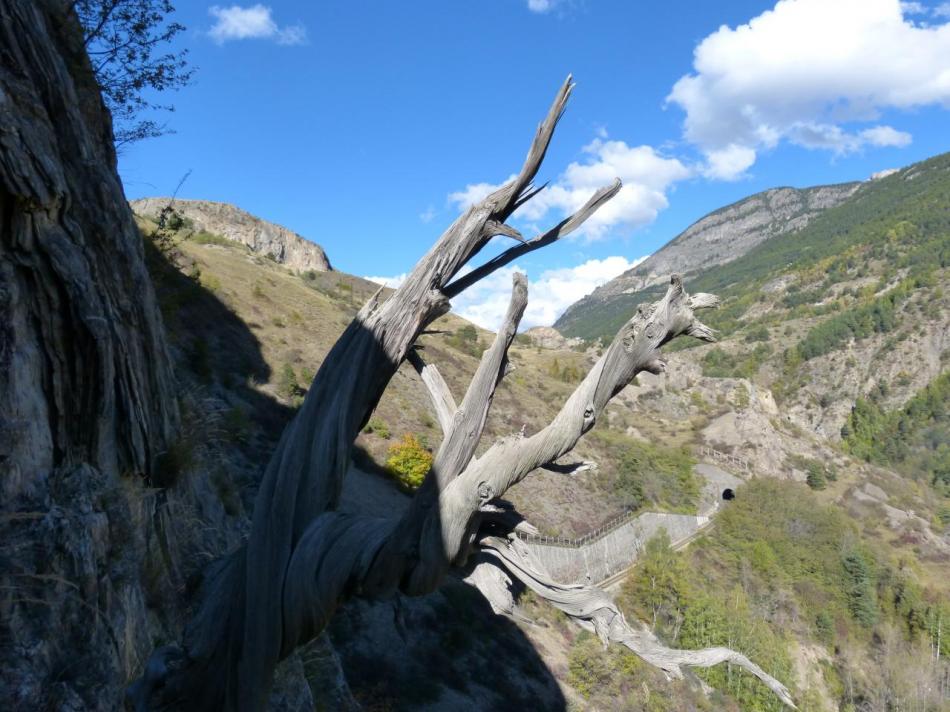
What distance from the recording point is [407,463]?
22.6 m

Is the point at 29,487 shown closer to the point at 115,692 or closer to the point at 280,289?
the point at 115,692

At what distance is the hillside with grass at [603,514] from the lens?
574 inches

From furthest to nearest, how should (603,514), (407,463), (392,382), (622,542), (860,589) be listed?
(860,589) < (603,514) < (392,382) < (622,542) < (407,463)

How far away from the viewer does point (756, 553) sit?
35.8 m

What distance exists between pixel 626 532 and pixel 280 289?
1038 inches

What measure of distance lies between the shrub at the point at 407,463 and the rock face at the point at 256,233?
168 feet

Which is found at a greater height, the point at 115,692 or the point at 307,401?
the point at 307,401

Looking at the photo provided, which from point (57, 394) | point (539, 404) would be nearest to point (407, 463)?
point (539, 404)

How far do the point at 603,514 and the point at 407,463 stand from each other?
48.0ft

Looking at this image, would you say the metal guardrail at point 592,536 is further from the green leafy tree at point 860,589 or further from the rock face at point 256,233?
the rock face at point 256,233

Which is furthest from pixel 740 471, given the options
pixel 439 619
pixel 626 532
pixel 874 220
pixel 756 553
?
pixel 874 220

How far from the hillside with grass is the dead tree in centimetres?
32

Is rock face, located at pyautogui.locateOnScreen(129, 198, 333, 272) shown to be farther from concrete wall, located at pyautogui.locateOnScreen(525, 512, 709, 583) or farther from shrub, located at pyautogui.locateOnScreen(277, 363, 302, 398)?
concrete wall, located at pyautogui.locateOnScreen(525, 512, 709, 583)

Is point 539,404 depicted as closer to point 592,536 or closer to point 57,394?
point 592,536
